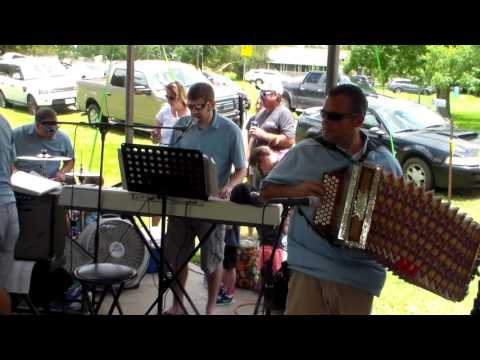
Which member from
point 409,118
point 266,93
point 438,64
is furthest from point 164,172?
point 438,64

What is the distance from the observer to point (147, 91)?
11.1 metres

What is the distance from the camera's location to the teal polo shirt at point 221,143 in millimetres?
4004

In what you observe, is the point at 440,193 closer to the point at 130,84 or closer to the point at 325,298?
the point at 130,84

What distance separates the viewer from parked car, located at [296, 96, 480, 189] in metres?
7.95

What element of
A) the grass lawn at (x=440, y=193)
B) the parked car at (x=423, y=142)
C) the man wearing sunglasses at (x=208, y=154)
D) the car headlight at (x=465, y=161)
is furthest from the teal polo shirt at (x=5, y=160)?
the car headlight at (x=465, y=161)

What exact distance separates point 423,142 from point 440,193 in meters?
0.68

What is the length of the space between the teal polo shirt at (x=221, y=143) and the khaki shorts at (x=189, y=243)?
32 centimetres

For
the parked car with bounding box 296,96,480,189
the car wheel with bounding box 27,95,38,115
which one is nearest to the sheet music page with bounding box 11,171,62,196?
the parked car with bounding box 296,96,480,189

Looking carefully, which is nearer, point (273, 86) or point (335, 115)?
point (335, 115)

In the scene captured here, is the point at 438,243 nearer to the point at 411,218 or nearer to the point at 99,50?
the point at 411,218

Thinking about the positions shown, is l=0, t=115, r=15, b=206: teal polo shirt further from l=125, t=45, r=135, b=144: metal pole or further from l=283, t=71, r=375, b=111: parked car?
l=283, t=71, r=375, b=111: parked car

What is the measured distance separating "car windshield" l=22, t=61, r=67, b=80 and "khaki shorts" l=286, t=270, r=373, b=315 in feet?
40.7
